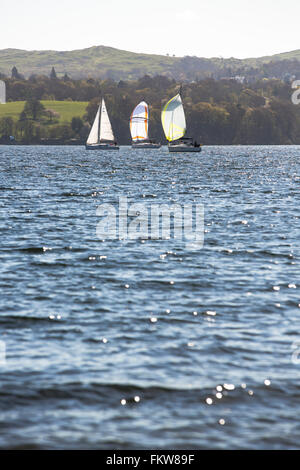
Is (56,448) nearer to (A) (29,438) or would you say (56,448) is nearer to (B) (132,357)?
(A) (29,438)

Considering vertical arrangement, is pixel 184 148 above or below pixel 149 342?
above

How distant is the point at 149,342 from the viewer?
18375 millimetres

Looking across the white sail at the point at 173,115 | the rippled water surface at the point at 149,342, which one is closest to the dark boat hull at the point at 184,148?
the white sail at the point at 173,115

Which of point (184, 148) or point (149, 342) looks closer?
point (149, 342)

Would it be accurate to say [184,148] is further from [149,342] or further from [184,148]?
[149,342]

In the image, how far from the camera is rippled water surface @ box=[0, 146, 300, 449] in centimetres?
1316

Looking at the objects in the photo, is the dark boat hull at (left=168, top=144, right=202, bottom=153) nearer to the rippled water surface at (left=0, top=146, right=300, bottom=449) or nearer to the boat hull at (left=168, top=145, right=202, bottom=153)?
the boat hull at (left=168, top=145, right=202, bottom=153)

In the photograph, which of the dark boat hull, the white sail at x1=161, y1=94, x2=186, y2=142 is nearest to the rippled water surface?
the white sail at x1=161, y1=94, x2=186, y2=142

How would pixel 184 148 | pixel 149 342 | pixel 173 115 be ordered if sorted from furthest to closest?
pixel 184 148 → pixel 173 115 → pixel 149 342

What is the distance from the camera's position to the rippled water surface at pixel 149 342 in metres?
13.2

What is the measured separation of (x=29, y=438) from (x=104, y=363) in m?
4.26

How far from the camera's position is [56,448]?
12.3 meters

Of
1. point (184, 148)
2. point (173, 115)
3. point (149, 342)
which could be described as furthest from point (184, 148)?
point (149, 342)
